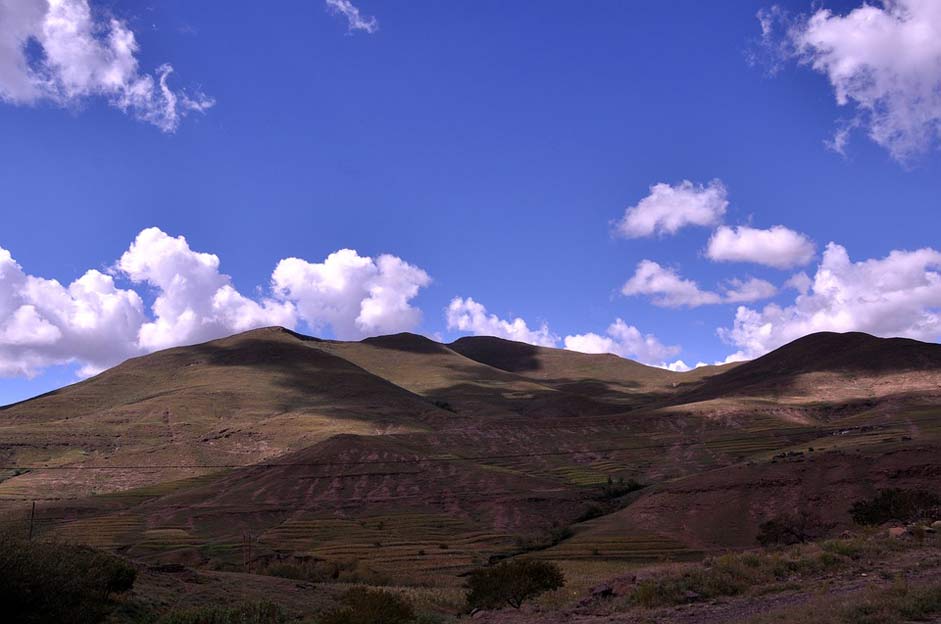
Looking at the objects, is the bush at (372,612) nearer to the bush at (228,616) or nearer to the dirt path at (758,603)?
the bush at (228,616)

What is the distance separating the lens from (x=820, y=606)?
15.1m

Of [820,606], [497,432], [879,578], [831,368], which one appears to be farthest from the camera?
[831,368]

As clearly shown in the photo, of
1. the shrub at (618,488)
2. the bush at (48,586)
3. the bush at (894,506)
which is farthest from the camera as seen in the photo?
the shrub at (618,488)

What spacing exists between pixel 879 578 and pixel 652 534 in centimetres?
4842

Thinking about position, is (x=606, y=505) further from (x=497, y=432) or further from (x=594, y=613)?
(x=594, y=613)

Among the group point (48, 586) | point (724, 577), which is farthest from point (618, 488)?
point (48, 586)

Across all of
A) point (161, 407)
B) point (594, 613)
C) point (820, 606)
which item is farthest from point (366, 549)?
point (161, 407)

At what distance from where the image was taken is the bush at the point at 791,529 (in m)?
54.5

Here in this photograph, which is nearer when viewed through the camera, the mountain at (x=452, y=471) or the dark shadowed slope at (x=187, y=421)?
the mountain at (x=452, y=471)

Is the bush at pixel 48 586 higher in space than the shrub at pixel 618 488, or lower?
higher

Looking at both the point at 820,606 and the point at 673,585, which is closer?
the point at 820,606

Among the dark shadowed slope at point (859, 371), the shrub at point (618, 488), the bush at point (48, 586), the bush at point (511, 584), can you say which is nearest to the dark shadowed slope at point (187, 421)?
the shrub at point (618, 488)

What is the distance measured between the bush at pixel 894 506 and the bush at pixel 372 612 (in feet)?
130

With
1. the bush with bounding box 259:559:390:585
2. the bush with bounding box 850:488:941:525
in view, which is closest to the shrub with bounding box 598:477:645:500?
the bush with bounding box 850:488:941:525
